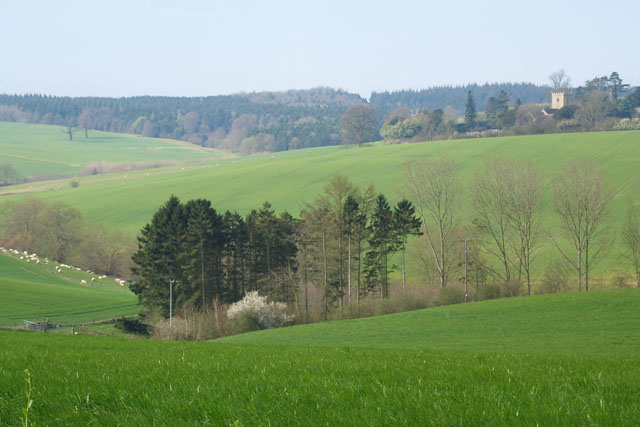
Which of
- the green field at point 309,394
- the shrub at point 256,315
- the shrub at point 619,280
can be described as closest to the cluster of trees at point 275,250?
the shrub at point 256,315

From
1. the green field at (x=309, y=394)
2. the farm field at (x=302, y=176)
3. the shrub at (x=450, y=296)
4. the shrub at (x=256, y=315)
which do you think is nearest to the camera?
the green field at (x=309, y=394)

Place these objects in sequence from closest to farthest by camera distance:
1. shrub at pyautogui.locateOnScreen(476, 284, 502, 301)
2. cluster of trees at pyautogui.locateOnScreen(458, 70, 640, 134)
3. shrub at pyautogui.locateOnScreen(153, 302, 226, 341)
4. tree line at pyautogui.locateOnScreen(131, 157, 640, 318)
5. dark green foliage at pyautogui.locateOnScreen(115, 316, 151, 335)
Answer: shrub at pyautogui.locateOnScreen(153, 302, 226, 341) → shrub at pyautogui.locateOnScreen(476, 284, 502, 301) → dark green foliage at pyautogui.locateOnScreen(115, 316, 151, 335) → tree line at pyautogui.locateOnScreen(131, 157, 640, 318) → cluster of trees at pyautogui.locateOnScreen(458, 70, 640, 134)

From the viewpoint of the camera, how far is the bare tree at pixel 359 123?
7215 inches

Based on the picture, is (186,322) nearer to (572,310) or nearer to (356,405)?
(572,310)

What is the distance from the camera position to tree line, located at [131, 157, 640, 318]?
6575cm

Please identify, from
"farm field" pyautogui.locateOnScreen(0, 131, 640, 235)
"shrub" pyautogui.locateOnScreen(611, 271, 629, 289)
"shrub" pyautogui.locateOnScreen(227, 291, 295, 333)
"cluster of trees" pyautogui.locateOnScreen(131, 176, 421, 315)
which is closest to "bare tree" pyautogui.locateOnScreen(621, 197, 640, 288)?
"shrub" pyautogui.locateOnScreen(611, 271, 629, 289)

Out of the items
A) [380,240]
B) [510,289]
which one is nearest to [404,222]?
[380,240]

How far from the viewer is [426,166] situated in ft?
260

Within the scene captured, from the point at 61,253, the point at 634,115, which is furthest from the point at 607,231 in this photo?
the point at 634,115

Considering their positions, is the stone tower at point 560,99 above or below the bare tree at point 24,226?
above

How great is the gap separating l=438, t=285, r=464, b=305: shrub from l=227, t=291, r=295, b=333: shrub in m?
15.3

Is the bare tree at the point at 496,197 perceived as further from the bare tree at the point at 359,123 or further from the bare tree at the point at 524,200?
the bare tree at the point at 359,123

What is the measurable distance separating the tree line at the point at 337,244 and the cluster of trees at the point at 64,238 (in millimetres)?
31938

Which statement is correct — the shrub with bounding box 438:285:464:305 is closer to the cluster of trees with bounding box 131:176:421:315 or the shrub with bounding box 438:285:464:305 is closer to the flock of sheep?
the cluster of trees with bounding box 131:176:421:315
